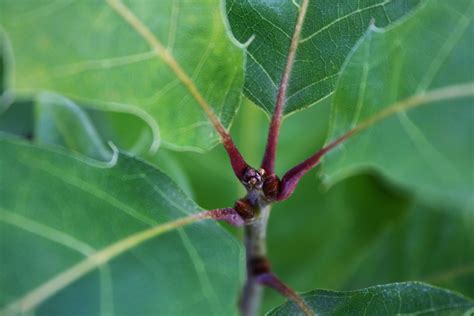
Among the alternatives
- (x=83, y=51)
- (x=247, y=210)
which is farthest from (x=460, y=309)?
(x=83, y=51)

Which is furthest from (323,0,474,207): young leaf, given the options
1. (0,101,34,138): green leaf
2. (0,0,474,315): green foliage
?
(0,101,34,138): green leaf

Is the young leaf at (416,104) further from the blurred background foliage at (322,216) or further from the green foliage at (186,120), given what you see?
the blurred background foliage at (322,216)

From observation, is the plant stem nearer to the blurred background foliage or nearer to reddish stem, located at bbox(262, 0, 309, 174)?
reddish stem, located at bbox(262, 0, 309, 174)

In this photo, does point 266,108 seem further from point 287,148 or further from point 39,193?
point 287,148

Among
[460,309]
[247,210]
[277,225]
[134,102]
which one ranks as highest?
[277,225]

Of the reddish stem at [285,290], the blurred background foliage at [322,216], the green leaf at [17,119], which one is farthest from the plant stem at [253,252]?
the green leaf at [17,119]

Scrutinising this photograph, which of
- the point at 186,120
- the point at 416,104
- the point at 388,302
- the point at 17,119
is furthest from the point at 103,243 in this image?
the point at 17,119
